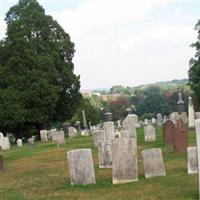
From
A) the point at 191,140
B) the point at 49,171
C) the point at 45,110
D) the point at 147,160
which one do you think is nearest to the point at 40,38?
the point at 45,110

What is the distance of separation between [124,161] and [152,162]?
681mm

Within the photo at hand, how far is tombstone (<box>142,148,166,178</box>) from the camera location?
554 inches

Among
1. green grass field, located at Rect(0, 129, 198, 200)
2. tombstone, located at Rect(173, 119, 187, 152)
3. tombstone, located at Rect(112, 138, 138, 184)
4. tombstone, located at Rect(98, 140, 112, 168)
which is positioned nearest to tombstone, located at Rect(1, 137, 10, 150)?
green grass field, located at Rect(0, 129, 198, 200)

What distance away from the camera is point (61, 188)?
13570 mm

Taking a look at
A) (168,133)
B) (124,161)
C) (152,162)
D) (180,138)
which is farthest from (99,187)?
(168,133)

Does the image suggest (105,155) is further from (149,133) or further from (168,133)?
(149,133)

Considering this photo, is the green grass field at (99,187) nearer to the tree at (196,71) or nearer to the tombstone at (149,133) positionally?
the tombstone at (149,133)

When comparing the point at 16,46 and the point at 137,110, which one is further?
the point at 137,110

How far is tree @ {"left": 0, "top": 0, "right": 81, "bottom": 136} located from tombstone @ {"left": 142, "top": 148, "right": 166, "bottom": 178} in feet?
109

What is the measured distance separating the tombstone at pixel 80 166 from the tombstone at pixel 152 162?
1325 millimetres

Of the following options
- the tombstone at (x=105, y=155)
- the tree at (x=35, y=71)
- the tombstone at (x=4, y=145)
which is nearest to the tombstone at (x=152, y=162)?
the tombstone at (x=105, y=155)

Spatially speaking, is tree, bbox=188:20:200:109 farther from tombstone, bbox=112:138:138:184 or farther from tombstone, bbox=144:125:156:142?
tombstone, bbox=112:138:138:184

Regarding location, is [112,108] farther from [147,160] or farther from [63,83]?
[147,160]

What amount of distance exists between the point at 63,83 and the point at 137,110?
2349 inches
